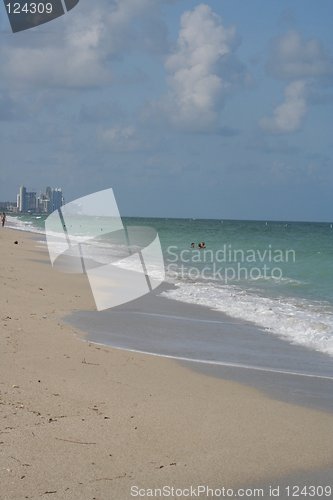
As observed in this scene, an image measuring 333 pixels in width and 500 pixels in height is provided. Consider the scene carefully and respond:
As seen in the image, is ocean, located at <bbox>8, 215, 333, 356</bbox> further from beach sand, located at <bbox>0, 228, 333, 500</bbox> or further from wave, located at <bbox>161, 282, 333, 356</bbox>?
beach sand, located at <bbox>0, 228, 333, 500</bbox>

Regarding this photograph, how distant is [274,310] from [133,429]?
8919mm

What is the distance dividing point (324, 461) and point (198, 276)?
18.1 metres

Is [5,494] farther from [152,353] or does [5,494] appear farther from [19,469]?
[152,353]

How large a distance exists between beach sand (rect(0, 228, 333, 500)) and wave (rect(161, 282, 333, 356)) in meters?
3.17

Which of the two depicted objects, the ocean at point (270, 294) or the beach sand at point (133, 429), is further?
the ocean at point (270, 294)

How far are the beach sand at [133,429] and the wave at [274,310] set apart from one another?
3173 mm

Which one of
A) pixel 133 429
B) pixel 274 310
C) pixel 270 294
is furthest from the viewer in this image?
pixel 270 294

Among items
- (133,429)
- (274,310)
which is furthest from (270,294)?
(133,429)

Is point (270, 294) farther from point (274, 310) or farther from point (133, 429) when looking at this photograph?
point (133, 429)

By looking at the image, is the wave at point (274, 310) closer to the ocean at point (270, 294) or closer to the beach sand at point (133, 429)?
the ocean at point (270, 294)

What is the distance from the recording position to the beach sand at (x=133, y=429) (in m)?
4.38

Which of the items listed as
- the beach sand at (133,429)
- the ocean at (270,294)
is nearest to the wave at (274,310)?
the ocean at (270,294)

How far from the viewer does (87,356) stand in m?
8.18

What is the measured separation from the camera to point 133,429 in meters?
5.30
